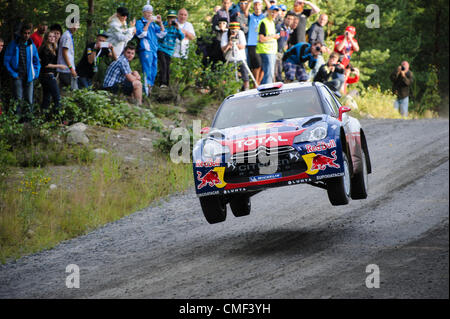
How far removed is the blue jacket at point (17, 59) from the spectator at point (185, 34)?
4664 mm

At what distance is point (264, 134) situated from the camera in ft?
26.6

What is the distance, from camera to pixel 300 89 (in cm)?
952

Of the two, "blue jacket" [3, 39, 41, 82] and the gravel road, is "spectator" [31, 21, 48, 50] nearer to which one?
"blue jacket" [3, 39, 41, 82]

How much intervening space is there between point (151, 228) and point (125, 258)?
1960mm

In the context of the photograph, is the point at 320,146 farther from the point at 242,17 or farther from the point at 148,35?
the point at 242,17

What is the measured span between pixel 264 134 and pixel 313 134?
0.61 m

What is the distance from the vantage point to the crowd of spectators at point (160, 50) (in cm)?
1412

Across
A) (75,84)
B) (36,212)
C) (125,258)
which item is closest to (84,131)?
(75,84)

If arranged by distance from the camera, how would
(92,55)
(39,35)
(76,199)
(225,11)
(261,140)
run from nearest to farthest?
(261,140), (76,199), (39,35), (92,55), (225,11)

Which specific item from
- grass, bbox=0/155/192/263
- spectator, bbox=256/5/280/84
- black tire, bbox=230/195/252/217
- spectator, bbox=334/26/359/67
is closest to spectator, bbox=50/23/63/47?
grass, bbox=0/155/192/263

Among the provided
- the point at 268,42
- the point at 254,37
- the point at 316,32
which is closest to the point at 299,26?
the point at 316,32

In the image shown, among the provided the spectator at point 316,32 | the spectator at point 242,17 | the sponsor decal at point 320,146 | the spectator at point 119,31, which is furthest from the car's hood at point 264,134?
the spectator at point 316,32

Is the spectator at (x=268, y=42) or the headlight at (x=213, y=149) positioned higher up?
the spectator at (x=268, y=42)

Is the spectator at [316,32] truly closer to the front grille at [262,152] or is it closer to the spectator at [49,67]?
the spectator at [49,67]
